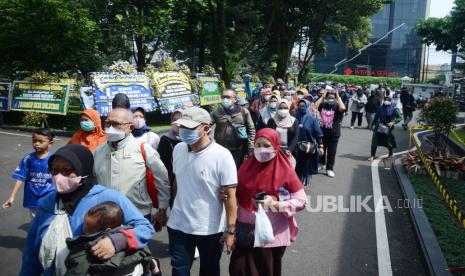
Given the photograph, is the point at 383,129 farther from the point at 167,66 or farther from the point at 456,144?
the point at 167,66

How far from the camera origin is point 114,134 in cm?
341

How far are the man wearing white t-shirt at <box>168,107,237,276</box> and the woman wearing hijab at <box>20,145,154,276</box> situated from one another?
0.81m

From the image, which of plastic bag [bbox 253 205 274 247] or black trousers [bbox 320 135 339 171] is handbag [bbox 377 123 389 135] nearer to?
black trousers [bbox 320 135 339 171]

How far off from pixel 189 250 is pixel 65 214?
121cm

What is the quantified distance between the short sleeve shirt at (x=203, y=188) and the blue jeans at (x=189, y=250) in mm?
69

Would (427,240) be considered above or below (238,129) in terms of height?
below

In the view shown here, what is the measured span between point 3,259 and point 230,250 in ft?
9.55

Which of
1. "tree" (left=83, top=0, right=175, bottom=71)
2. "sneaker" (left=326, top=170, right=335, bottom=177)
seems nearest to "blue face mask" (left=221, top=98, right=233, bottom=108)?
"sneaker" (left=326, top=170, right=335, bottom=177)

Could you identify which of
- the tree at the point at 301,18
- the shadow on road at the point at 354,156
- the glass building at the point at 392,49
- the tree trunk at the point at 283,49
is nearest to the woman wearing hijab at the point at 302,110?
the shadow on road at the point at 354,156

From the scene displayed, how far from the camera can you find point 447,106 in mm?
9852

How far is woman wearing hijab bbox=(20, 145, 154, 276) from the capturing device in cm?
235

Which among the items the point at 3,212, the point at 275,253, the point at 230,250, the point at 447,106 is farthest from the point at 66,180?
the point at 447,106

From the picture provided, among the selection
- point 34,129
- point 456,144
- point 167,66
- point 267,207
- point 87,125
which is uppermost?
point 167,66

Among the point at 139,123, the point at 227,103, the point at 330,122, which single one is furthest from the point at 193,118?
the point at 330,122
